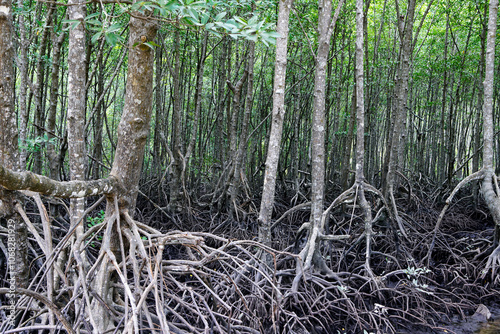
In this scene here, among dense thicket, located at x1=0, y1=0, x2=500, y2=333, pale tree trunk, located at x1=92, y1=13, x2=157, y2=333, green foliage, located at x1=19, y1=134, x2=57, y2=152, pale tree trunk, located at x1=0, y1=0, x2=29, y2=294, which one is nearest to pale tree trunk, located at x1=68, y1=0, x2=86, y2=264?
dense thicket, located at x1=0, y1=0, x2=500, y2=333

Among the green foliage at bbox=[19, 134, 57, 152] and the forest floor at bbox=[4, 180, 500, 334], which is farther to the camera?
the green foliage at bbox=[19, 134, 57, 152]

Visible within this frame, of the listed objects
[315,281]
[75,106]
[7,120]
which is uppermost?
[75,106]

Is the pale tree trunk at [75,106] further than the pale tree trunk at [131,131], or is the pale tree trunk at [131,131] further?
the pale tree trunk at [75,106]

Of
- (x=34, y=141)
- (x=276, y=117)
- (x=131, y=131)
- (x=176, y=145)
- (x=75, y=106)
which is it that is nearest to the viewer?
(x=131, y=131)

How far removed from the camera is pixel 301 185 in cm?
772

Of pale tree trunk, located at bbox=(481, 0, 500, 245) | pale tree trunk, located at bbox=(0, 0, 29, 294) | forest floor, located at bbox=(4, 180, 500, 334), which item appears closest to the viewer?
pale tree trunk, located at bbox=(0, 0, 29, 294)

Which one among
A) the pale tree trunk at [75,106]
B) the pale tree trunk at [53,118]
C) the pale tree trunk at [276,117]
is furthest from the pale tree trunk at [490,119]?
the pale tree trunk at [53,118]

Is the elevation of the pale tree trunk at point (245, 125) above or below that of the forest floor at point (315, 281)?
above

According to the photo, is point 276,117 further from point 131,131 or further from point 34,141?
point 34,141

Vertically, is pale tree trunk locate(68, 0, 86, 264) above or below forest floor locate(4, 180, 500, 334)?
above

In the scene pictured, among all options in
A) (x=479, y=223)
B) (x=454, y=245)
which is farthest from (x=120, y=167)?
(x=479, y=223)

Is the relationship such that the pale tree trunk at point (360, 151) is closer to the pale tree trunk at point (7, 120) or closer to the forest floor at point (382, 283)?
the forest floor at point (382, 283)

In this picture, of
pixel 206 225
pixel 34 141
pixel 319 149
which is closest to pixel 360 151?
pixel 319 149

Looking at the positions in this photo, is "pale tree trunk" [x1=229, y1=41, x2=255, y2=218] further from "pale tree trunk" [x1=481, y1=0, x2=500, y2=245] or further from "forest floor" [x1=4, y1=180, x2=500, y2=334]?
"pale tree trunk" [x1=481, y1=0, x2=500, y2=245]
